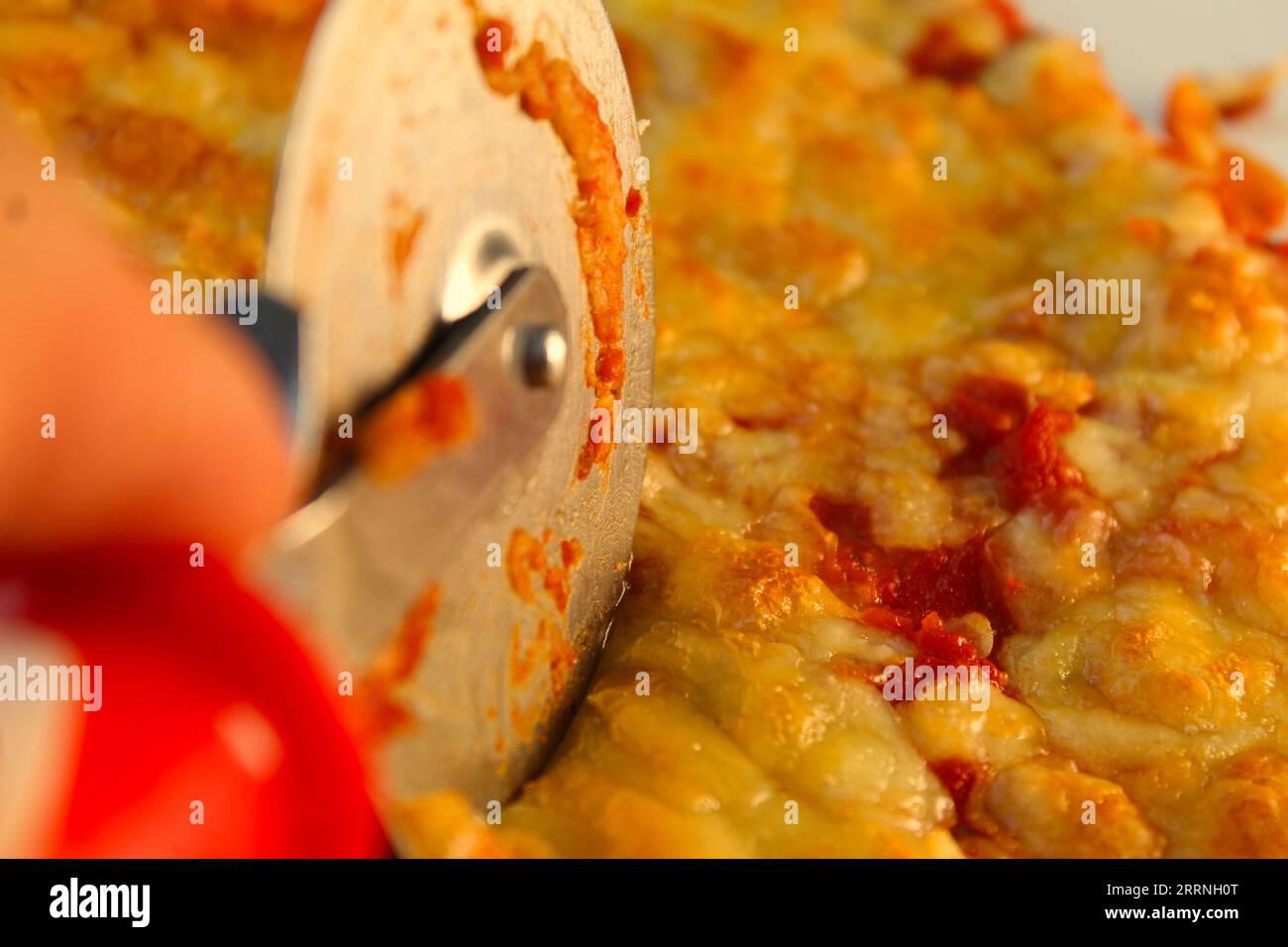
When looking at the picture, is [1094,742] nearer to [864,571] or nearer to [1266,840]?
[1266,840]

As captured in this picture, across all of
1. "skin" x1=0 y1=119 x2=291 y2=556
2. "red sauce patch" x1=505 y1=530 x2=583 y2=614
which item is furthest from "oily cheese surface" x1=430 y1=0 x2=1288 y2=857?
"skin" x1=0 y1=119 x2=291 y2=556

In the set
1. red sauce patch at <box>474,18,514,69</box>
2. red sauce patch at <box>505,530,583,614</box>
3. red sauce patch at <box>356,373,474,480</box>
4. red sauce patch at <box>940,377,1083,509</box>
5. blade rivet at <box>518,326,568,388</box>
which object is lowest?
red sauce patch at <box>505,530,583,614</box>

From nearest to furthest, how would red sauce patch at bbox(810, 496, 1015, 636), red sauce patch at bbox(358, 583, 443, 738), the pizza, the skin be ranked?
the skin, red sauce patch at bbox(358, 583, 443, 738), the pizza, red sauce patch at bbox(810, 496, 1015, 636)

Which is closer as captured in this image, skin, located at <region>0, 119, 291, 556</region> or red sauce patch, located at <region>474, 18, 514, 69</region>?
skin, located at <region>0, 119, 291, 556</region>

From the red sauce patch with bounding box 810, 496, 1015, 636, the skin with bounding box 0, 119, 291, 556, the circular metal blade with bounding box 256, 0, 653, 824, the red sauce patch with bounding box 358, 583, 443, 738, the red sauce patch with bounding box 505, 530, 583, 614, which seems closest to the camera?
the skin with bounding box 0, 119, 291, 556

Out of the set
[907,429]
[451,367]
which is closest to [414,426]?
[451,367]

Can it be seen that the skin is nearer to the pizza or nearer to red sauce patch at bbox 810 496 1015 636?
the pizza

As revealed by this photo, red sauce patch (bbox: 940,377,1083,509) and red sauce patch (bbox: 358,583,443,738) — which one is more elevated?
red sauce patch (bbox: 940,377,1083,509)
